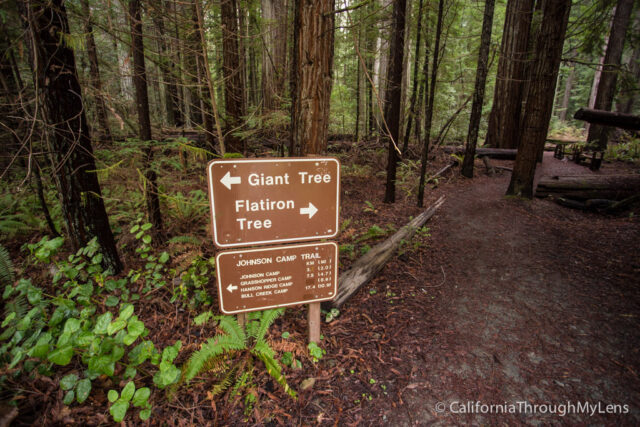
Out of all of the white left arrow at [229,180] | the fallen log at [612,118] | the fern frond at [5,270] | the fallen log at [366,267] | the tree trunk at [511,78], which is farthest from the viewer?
the tree trunk at [511,78]

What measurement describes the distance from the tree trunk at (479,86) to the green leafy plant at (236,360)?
959 centimetres

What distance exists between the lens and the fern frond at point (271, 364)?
8.78ft

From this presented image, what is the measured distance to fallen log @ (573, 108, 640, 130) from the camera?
705 centimetres

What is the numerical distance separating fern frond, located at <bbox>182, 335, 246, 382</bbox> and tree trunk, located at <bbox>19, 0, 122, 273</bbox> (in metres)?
2.71

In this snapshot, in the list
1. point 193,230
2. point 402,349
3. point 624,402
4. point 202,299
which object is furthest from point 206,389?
point 624,402

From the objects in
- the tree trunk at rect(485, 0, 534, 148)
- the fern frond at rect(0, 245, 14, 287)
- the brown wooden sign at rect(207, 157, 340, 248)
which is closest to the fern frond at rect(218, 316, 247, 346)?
the brown wooden sign at rect(207, 157, 340, 248)

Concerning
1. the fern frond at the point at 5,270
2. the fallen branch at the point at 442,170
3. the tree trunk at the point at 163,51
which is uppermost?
the tree trunk at the point at 163,51

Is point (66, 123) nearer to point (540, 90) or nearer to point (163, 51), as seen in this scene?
point (163, 51)

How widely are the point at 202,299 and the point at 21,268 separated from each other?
355 centimetres

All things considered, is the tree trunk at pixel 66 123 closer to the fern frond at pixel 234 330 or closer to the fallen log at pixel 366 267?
the fern frond at pixel 234 330

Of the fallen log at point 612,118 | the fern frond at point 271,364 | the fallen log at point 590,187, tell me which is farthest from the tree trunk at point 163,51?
the fallen log at point 612,118

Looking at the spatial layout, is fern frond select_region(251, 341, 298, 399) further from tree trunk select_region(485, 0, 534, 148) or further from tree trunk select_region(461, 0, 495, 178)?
tree trunk select_region(485, 0, 534, 148)

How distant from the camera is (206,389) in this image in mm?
2781

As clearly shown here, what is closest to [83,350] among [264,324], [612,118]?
[264,324]
